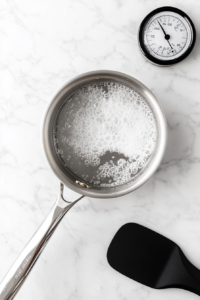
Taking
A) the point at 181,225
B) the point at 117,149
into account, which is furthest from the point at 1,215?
the point at 181,225

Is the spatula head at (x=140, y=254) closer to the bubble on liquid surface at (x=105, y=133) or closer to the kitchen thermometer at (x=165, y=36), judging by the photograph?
the bubble on liquid surface at (x=105, y=133)

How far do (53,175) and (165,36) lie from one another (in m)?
0.44

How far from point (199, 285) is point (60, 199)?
0.39 metres

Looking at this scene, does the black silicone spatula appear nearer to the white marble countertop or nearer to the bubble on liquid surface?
the white marble countertop

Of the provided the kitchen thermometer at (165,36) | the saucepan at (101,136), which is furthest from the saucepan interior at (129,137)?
the kitchen thermometer at (165,36)

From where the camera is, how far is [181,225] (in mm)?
786

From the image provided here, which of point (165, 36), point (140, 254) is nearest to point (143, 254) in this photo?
point (140, 254)

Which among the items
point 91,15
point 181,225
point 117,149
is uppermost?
point 91,15

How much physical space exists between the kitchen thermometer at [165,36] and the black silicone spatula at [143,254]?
419 mm

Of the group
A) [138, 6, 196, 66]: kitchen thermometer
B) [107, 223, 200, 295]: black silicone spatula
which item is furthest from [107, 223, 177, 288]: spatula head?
[138, 6, 196, 66]: kitchen thermometer

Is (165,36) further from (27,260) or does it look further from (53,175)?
(27,260)

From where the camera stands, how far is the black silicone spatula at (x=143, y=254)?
78cm

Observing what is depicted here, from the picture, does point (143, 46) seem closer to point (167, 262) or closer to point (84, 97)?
point (84, 97)

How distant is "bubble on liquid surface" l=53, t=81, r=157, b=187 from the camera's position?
28.7 inches
